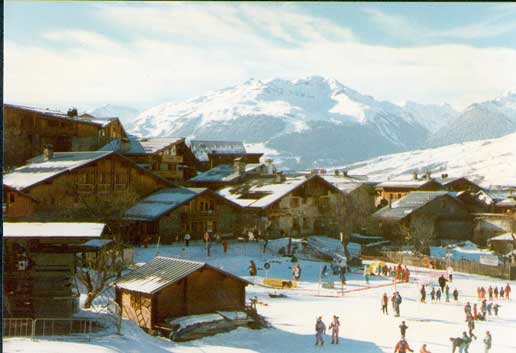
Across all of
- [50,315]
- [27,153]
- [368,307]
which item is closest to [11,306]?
[50,315]

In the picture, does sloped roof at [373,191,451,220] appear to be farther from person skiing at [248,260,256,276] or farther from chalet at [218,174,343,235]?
person skiing at [248,260,256,276]

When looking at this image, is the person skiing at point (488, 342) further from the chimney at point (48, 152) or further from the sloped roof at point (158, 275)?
the chimney at point (48, 152)

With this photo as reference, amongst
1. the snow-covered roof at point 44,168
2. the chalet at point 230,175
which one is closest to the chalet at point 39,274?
the snow-covered roof at point 44,168

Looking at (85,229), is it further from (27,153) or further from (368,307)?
(27,153)

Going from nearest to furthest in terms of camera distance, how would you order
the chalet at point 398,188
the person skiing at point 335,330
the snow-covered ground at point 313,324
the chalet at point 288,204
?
the snow-covered ground at point 313,324 → the person skiing at point 335,330 → the chalet at point 288,204 → the chalet at point 398,188

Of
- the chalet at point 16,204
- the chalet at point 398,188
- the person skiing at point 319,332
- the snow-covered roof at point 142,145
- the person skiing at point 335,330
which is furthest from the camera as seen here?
the chalet at point 398,188

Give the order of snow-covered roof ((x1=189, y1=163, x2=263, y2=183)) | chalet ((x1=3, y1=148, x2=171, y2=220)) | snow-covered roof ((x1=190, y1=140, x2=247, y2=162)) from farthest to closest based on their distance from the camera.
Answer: snow-covered roof ((x1=190, y1=140, x2=247, y2=162)) → snow-covered roof ((x1=189, y1=163, x2=263, y2=183)) → chalet ((x1=3, y1=148, x2=171, y2=220))

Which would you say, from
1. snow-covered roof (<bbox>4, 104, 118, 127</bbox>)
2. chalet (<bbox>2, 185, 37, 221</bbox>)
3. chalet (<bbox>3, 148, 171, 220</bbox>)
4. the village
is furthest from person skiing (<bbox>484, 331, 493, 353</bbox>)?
snow-covered roof (<bbox>4, 104, 118, 127</bbox>)
